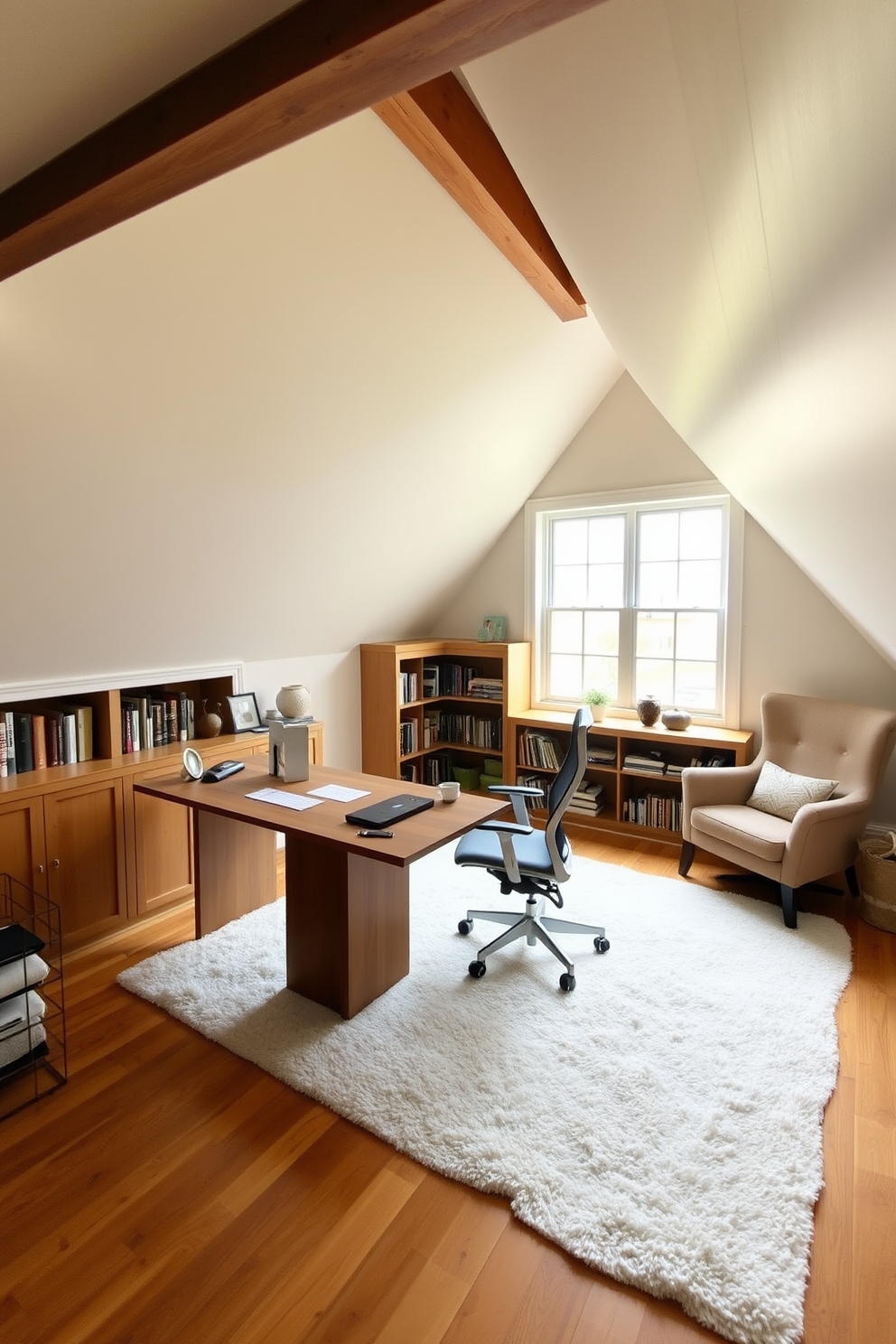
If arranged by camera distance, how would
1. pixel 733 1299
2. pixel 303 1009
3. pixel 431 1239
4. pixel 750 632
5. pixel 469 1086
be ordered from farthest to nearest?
pixel 750 632, pixel 303 1009, pixel 469 1086, pixel 431 1239, pixel 733 1299

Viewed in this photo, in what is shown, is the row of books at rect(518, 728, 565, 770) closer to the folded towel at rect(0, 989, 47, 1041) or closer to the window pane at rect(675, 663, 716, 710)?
the window pane at rect(675, 663, 716, 710)

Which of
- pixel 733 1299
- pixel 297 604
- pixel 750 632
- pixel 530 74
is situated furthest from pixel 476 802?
pixel 750 632

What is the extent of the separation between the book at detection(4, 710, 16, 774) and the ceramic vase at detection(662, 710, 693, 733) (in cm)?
355

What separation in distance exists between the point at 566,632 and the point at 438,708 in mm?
1247

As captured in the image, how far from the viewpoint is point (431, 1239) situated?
1655mm

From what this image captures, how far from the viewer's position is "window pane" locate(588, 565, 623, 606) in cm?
471

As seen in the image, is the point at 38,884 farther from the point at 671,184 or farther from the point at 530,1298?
the point at 671,184

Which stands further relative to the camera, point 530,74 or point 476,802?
point 476,802

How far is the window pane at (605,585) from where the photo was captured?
4.71m

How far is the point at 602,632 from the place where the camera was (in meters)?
4.78

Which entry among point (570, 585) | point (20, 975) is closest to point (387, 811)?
point (20, 975)

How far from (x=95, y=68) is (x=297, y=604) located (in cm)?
296

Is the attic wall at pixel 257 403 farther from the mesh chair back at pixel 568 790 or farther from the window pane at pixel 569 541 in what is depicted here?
the mesh chair back at pixel 568 790

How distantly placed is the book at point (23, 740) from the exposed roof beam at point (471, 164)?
2.72 m
